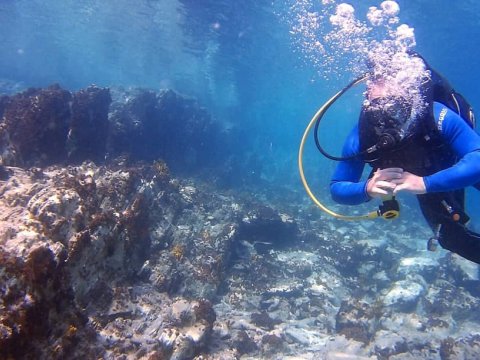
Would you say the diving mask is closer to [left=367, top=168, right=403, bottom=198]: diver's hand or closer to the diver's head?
the diver's head

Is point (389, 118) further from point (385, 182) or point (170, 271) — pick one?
point (170, 271)

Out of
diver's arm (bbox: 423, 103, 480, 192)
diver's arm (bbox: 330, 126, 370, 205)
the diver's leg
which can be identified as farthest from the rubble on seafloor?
the diver's leg

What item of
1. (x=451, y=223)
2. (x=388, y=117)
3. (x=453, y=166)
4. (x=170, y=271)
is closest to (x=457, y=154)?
(x=453, y=166)

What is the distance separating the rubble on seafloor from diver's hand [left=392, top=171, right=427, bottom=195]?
4.04 m

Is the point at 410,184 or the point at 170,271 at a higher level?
the point at 410,184

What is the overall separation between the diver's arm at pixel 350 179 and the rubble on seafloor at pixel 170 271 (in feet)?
11.9

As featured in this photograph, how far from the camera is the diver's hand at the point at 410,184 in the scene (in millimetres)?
3055

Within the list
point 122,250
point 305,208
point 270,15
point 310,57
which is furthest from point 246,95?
point 122,250

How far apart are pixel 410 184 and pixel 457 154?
654 mm

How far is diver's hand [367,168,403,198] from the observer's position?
10.2 ft

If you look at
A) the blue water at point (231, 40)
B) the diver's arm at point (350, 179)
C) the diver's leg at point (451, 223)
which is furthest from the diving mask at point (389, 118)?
the blue water at point (231, 40)

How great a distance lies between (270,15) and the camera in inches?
980

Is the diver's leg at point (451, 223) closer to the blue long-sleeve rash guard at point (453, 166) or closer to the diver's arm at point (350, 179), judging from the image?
the blue long-sleeve rash guard at point (453, 166)

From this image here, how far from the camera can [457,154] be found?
323cm
